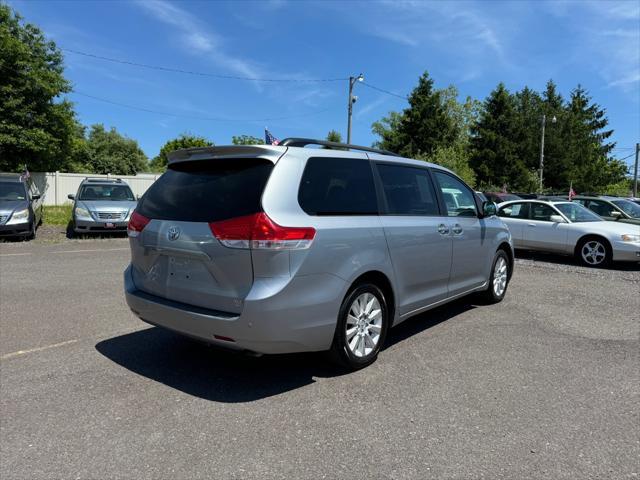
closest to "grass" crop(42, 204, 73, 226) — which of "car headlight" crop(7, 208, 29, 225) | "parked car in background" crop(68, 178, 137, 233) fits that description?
"parked car in background" crop(68, 178, 137, 233)

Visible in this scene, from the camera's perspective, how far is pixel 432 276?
192 inches

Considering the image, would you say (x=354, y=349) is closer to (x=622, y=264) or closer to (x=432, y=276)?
(x=432, y=276)

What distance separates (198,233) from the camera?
3.50 meters

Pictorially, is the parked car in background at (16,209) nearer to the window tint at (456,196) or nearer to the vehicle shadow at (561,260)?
the window tint at (456,196)

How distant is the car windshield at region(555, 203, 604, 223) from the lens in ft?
35.6

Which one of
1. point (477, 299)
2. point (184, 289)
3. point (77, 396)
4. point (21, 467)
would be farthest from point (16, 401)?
point (477, 299)

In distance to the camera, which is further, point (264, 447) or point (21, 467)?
point (264, 447)

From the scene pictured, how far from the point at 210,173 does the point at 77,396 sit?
1.94 metres

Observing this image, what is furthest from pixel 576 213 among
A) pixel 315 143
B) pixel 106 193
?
pixel 106 193

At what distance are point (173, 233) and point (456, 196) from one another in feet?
10.9

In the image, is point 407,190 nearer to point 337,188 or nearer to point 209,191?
point 337,188

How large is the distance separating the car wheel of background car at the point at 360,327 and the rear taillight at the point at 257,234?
29.7 inches

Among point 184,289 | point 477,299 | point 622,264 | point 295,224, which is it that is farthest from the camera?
point 622,264

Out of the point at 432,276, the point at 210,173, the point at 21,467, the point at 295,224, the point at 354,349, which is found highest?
the point at 210,173
